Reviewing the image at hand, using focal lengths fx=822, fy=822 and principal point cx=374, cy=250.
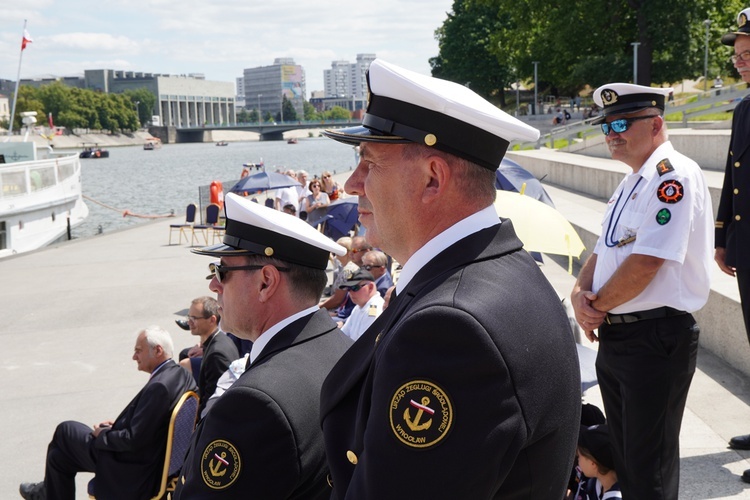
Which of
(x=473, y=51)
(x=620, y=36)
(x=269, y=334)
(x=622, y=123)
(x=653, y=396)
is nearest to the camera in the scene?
(x=269, y=334)

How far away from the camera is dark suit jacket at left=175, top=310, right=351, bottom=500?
7.95 ft

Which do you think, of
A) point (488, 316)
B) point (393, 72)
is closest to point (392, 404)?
point (488, 316)

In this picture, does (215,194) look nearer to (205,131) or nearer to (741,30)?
(741,30)

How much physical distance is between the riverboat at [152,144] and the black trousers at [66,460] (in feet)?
A: 461

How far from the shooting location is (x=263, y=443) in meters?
2.45

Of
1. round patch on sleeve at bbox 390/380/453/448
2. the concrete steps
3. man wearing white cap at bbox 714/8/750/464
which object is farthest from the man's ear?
the concrete steps

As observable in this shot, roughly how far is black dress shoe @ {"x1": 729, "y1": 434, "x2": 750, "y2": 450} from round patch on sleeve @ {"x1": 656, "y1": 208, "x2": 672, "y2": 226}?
198 centimetres

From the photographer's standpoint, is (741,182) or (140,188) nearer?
(741,182)

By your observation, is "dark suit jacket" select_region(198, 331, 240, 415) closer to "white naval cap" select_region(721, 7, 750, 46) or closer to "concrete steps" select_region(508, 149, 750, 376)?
"white naval cap" select_region(721, 7, 750, 46)

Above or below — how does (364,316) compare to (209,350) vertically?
below

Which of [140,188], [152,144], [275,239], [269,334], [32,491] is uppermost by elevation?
[275,239]

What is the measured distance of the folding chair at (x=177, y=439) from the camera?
470cm

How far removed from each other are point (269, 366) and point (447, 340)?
1.36m

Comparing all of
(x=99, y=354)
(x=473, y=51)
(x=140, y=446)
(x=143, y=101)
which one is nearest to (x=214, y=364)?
(x=140, y=446)
